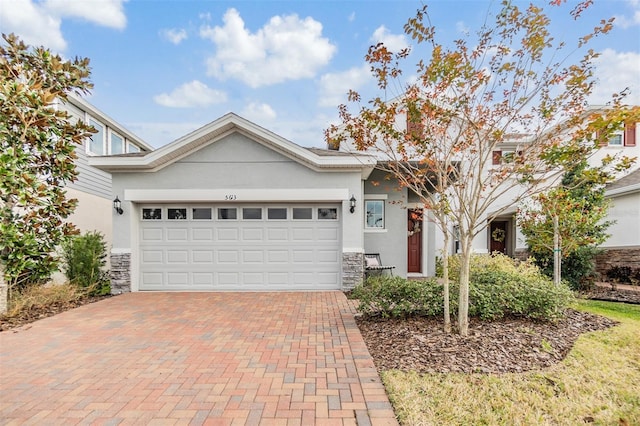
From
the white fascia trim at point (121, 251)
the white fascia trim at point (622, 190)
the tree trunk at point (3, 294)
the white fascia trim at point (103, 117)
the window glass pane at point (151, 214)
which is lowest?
the tree trunk at point (3, 294)

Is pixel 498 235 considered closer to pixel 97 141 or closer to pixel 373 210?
pixel 373 210

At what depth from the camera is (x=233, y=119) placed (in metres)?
8.63

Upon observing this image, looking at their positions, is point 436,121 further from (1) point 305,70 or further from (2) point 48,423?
(1) point 305,70

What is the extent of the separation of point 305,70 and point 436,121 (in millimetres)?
11651

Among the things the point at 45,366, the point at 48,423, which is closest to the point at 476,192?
the point at 48,423

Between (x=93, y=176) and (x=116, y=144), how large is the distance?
2.46m

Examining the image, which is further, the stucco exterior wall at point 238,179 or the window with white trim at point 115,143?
the window with white trim at point 115,143

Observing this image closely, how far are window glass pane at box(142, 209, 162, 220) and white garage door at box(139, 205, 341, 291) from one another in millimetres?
24

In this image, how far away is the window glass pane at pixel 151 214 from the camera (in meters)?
9.12

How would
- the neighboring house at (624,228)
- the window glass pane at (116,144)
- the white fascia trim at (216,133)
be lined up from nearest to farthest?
1. the white fascia trim at (216,133)
2. the neighboring house at (624,228)
3. the window glass pane at (116,144)

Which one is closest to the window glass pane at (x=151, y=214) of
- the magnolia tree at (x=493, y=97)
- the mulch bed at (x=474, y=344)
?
the mulch bed at (x=474, y=344)

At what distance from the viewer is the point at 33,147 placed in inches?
222

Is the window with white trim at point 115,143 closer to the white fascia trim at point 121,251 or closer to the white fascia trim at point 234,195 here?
the white fascia trim at point 234,195

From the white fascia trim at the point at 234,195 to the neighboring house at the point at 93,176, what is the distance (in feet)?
10.9
